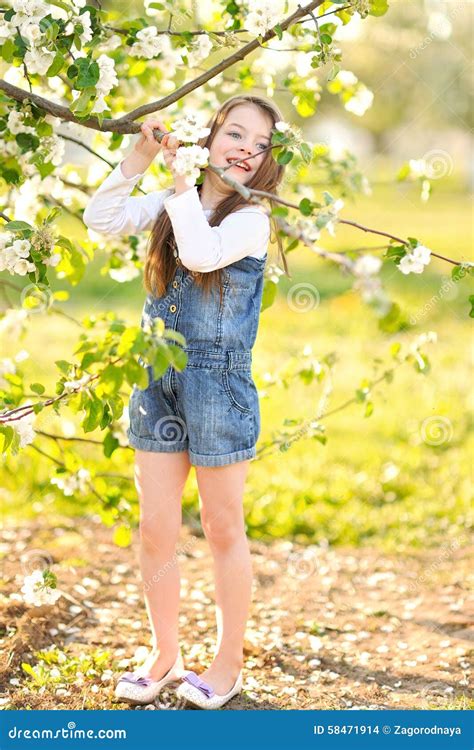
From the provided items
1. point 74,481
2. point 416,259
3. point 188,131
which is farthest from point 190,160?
point 74,481

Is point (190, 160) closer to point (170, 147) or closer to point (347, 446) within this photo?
point (170, 147)

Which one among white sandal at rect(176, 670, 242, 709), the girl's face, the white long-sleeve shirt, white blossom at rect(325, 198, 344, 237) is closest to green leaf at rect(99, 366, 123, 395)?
the white long-sleeve shirt

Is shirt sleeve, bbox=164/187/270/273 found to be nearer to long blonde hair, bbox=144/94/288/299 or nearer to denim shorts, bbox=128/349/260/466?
long blonde hair, bbox=144/94/288/299

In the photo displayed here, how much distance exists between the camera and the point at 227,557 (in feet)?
8.08

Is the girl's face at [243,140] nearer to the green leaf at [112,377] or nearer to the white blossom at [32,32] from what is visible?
the white blossom at [32,32]

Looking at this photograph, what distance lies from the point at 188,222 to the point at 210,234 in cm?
6

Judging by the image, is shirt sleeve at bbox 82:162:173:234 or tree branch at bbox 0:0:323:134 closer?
tree branch at bbox 0:0:323:134

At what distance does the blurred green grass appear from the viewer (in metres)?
4.25

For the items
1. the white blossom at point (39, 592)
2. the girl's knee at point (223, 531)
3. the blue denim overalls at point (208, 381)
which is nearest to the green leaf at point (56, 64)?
the blue denim overalls at point (208, 381)

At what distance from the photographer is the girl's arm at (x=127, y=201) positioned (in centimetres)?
238

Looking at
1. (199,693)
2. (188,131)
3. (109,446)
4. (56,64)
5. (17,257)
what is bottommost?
(199,693)

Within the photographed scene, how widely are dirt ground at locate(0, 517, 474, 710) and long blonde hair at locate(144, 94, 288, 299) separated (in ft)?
3.49

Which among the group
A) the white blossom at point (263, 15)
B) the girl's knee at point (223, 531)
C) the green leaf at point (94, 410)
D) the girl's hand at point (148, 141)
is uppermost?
the white blossom at point (263, 15)

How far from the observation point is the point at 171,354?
1844 mm
